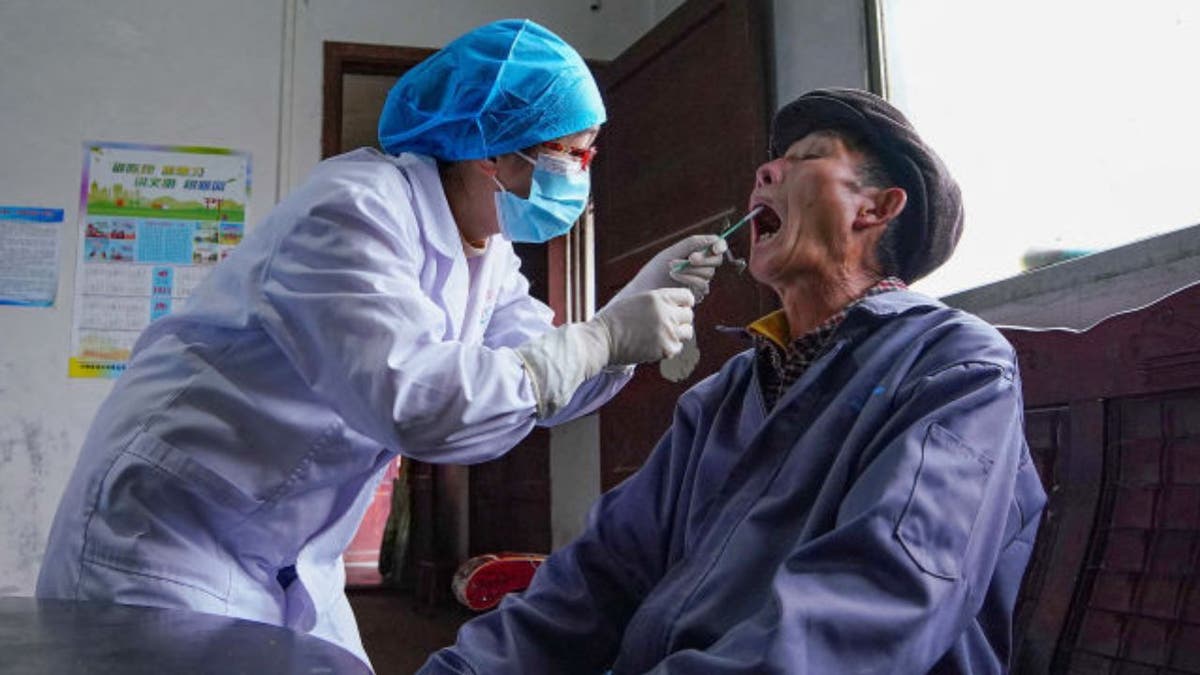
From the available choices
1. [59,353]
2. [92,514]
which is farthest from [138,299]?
[92,514]

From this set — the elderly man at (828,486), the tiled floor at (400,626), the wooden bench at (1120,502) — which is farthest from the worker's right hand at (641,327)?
the tiled floor at (400,626)

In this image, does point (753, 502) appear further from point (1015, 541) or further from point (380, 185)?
point (380, 185)

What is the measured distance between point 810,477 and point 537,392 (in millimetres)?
441

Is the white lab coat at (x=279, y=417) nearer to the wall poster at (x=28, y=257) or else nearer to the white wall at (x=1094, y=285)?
the white wall at (x=1094, y=285)

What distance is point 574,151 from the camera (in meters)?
1.69

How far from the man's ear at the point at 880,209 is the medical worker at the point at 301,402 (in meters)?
0.33

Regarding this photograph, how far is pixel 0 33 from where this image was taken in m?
3.25

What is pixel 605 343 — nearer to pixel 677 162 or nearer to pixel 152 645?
pixel 152 645

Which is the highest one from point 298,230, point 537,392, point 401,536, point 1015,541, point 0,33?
point 0,33

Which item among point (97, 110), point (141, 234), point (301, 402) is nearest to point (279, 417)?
point (301, 402)

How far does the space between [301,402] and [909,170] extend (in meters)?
0.86

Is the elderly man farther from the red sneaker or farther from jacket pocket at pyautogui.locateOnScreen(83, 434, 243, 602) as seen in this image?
the red sneaker

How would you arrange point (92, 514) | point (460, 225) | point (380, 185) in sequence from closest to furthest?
point (92, 514) → point (380, 185) → point (460, 225)

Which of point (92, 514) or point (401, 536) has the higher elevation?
point (92, 514)
